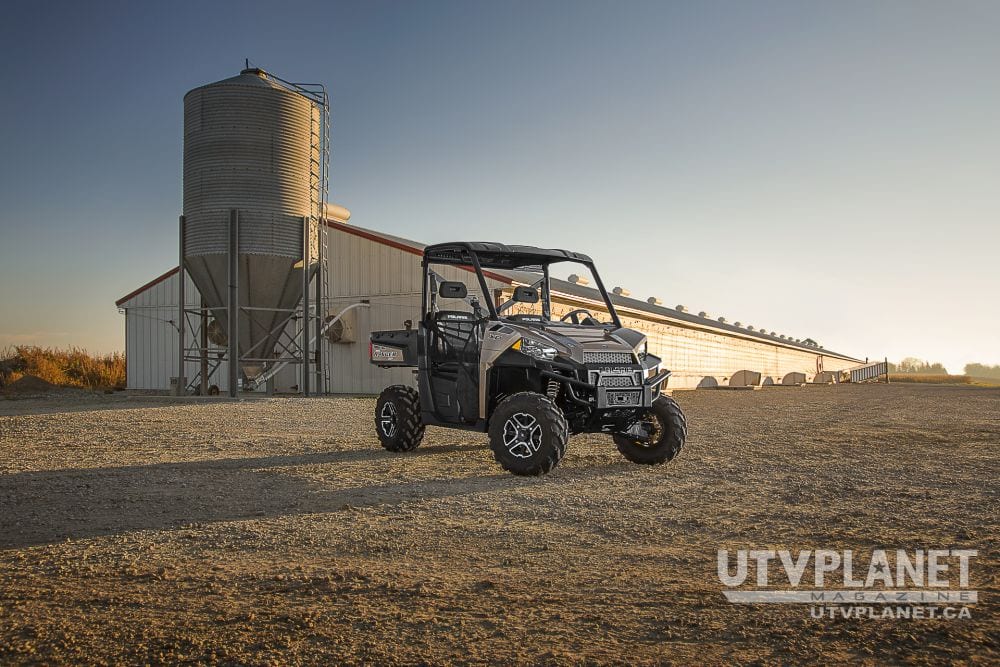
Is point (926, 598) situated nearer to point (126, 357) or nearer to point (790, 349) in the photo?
point (126, 357)

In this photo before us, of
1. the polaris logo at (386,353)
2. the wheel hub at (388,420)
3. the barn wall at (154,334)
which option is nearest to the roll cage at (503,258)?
the polaris logo at (386,353)

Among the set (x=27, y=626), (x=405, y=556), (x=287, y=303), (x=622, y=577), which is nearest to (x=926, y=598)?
(x=622, y=577)

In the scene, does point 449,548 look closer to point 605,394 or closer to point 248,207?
point 605,394

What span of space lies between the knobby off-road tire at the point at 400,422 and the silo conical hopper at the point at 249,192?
12.6 metres

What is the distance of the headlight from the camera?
779cm

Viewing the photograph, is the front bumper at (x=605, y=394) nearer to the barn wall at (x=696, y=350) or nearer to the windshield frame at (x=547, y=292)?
the windshield frame at (x=547, y=292)

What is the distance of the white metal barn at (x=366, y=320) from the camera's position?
25375 mm

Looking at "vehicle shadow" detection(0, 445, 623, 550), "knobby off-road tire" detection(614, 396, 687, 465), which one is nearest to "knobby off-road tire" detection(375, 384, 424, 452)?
"vehicle shadow" detection(0, 445, 623, 550)

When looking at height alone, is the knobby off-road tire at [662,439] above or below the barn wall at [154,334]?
below

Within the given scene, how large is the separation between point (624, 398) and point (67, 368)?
31031 mm

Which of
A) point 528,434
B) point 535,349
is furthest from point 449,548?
point 535,349

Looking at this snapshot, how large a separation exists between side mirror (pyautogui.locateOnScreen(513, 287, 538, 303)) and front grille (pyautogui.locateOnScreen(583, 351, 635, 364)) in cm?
118

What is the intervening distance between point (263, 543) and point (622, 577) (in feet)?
7.41

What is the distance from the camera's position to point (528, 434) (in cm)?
742
